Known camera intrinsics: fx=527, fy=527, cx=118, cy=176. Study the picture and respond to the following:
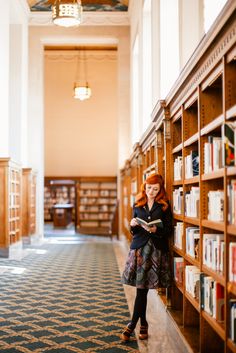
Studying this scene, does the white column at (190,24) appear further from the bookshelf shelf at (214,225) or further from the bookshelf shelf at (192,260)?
the bookshelf shelf at (214,225)

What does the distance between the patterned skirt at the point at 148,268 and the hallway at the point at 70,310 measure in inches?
21.2

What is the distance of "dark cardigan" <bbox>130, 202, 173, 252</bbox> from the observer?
538 centimetres

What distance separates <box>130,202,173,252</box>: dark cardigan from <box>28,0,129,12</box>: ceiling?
14.9m

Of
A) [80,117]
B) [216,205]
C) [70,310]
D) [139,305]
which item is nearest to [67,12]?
[70,310]

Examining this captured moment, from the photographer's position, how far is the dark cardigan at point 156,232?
5383mm

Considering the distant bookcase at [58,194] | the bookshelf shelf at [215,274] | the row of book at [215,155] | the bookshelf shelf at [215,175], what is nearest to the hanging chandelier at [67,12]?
the row of book at [215,155]

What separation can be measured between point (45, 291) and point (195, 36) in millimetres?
4448

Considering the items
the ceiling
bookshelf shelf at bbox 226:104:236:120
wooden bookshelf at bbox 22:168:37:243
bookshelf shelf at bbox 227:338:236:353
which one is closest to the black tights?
bookshelf shelf at bbox 227:338:236:353

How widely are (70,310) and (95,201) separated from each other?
59.0 feet

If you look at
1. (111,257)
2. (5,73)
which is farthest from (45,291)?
(5,73)

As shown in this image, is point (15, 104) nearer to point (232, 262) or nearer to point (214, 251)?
point (214, 251)

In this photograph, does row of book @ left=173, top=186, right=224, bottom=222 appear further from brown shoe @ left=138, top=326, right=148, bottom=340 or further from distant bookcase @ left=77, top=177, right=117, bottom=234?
distant bookcase @ left=77, top=177, right=117, bottom=234

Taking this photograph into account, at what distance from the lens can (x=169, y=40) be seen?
9.31m

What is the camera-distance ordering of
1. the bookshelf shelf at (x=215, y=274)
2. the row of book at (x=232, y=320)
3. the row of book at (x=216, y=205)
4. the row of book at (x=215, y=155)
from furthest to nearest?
the row of book at (x=216, y=205) → the bookshelf shelf at (x=215, y=274) → the row of book at (x=232, y=320) → the row of book at (x=215, y=155)
